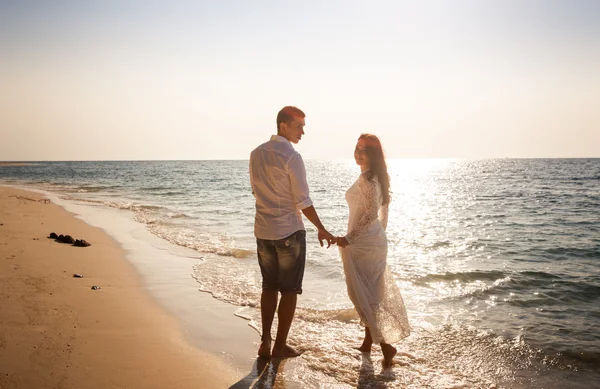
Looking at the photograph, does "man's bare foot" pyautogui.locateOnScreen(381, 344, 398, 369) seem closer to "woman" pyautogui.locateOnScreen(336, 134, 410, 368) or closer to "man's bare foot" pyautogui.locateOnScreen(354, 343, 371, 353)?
"woman" pyautogui.locateOnScreen(336, 134, 410, 368)

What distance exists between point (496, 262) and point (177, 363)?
8454mm

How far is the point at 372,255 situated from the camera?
4203mm

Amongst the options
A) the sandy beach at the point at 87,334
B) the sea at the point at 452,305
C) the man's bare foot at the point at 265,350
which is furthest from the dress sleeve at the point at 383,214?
the sandy beach at the point at 87,334

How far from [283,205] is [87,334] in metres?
2.39

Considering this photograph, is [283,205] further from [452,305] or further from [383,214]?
[452,305]

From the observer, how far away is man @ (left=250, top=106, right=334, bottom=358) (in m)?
3.67

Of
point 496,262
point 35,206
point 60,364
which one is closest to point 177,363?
point 60,364

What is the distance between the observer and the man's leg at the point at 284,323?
3.91 meters

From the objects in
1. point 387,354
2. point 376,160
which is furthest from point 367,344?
point 376,160

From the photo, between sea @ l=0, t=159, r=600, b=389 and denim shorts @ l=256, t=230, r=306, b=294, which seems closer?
denim shorts @ l=256, t=230, r=306, b=294

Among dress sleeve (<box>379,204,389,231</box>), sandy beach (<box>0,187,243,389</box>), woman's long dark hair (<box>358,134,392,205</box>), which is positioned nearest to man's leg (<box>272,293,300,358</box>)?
sandy beach (<box>0,187,243,389</box>)

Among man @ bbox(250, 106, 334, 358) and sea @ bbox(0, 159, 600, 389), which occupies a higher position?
man @ bbox(250, 106, 334, 358)

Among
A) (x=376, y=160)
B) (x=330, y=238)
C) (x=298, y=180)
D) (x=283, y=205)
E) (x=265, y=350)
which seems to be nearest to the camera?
(x=298, y=180)

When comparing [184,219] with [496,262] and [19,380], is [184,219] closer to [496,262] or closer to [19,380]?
[496,262]
